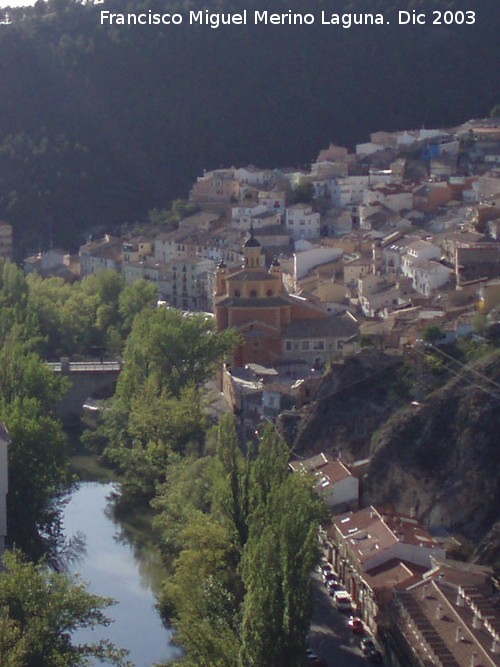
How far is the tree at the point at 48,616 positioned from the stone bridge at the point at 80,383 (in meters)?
15.4

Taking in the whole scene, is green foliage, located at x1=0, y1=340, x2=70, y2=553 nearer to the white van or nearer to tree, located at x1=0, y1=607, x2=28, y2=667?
the white van

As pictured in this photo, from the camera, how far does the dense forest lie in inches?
2311

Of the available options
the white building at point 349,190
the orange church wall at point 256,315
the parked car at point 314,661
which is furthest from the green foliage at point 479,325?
the white building at point 349,190

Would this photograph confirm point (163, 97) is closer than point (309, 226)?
No

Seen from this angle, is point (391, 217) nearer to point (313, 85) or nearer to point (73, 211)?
point (73, 211)

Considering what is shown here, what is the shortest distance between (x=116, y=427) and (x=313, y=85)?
133ft

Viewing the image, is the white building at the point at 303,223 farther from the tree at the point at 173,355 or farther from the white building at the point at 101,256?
the tree at the point at 173,355

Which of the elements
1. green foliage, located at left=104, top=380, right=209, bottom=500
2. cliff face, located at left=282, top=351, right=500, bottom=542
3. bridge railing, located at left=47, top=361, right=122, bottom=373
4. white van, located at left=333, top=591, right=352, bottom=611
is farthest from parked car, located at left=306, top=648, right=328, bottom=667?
bridge railing, located at left=47, top=361, right=122, bottom=373

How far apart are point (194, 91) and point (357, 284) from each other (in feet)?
99.5

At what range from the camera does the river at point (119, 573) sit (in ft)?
65.9

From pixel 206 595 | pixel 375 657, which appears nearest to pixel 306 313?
pixel 375 657

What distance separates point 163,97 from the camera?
64375 mm

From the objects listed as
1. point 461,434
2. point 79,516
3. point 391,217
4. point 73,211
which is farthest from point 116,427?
point 73,211

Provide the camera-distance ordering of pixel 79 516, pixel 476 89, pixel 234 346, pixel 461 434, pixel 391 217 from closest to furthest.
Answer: pixel 461 434 < pixel 79 516 < pixel 234 346 < pixel 391 217 < pixel 476 89
